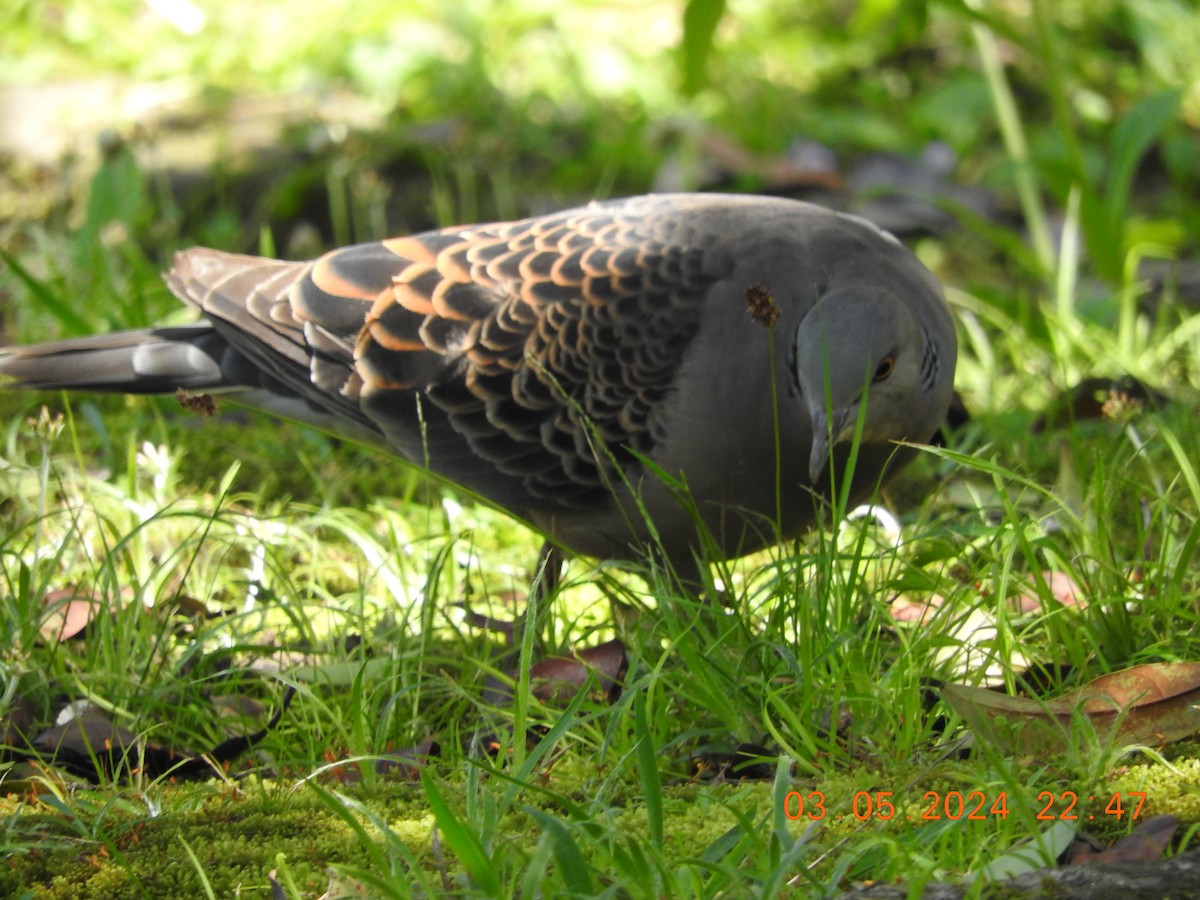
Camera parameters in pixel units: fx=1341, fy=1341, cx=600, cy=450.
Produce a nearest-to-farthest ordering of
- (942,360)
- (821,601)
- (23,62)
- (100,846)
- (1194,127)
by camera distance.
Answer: (100,846)
(821,601)
(942,360)
(1194,127)
(23,62)

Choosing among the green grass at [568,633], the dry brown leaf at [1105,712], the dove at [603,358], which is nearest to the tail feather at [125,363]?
the dove at [603,358]

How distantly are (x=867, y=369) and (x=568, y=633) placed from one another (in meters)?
0.88

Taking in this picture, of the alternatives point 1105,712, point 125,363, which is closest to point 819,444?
point 1105,712

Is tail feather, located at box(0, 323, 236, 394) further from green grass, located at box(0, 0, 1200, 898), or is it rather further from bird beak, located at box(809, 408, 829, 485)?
bird beak, located at box(809, 408, 829, 485)

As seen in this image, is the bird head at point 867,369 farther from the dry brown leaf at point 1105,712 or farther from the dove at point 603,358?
the dry brown leaf at point 1105,712

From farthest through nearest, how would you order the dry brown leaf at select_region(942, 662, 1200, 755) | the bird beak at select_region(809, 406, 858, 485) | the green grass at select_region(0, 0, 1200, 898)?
Answer: the bird beak at select_region(809, 406, 858, 485) < the dry brown leaf at select_region(942, 662, 1200, 755) < the green grass at select_region(0, 0, 1200, 898)

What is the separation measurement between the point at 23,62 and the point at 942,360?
23.4ft

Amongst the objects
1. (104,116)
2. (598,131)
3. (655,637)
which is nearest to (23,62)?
(104,116)

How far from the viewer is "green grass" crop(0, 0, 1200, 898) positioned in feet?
6.89

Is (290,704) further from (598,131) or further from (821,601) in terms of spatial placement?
(598,131)

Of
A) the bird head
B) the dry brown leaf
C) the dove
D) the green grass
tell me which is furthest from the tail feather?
the dry brown leaf

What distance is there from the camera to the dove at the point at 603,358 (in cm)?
318

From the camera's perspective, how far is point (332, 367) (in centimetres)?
366

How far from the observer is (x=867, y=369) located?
2973mm
